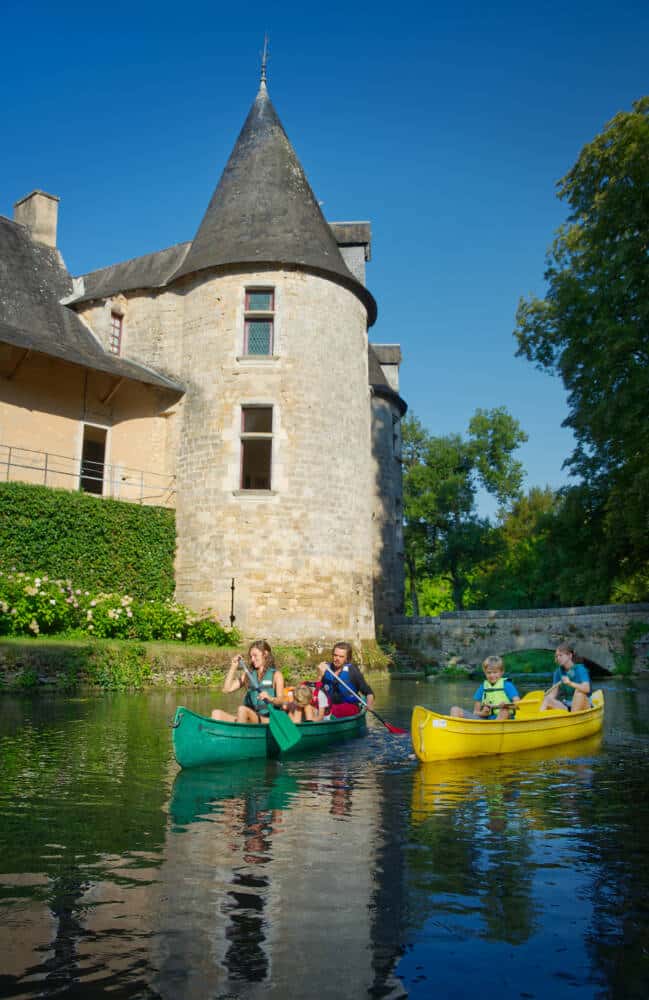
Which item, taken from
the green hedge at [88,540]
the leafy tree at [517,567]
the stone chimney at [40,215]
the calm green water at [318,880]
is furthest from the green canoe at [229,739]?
the leafy tree at [517,567]

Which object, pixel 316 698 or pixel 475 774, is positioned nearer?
pixel 475 774

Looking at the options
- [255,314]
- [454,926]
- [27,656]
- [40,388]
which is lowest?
[454,926]

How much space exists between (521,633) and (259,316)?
12.7m

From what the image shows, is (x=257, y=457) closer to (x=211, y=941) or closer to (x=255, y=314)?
(x=255, y=314)

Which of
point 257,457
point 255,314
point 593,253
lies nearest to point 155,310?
point 255,314

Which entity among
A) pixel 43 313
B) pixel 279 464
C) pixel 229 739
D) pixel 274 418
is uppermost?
pixel 43 313

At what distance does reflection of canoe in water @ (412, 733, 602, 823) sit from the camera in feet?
21.2

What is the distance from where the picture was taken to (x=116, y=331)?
74.1 ft

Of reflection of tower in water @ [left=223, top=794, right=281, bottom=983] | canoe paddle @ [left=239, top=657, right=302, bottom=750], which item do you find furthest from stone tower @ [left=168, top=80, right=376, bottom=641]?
reflection of tower in water @ [left=223, top=794, right=281, bottom=983]

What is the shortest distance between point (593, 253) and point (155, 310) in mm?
11299

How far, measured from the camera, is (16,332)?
61.2 feet

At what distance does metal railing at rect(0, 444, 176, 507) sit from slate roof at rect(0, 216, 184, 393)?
2.45 m

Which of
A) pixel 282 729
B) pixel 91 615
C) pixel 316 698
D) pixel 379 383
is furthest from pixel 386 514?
pixel 282 729

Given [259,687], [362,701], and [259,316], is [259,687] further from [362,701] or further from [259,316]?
[259,316]
